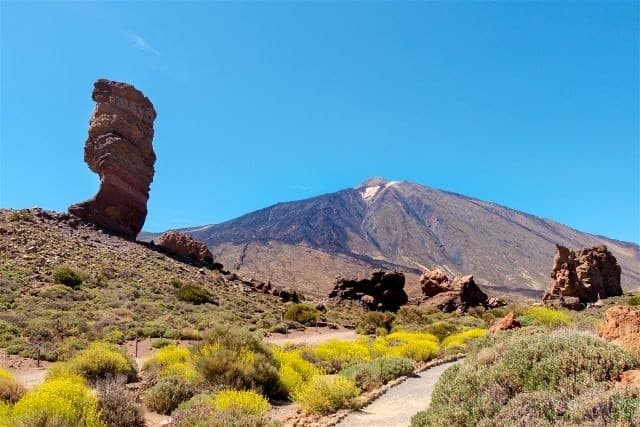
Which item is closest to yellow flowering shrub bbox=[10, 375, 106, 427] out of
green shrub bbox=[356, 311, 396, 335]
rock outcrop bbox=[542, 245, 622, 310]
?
green shrub bbox=[356, 311, 396, 335]

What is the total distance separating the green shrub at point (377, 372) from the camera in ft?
36.5

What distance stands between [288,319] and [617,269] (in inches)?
1299

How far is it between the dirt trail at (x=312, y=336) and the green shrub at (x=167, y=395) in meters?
12.9

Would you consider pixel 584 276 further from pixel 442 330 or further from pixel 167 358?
pixel 167 358

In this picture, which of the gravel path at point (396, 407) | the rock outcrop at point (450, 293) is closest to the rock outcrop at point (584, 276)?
the rock outcrop at point (450, 293)

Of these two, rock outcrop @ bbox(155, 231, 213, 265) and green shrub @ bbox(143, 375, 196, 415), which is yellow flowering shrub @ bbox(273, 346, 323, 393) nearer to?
green shrub @ bbox(143, 375, 196, 415)

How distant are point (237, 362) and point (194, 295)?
21.2 metres

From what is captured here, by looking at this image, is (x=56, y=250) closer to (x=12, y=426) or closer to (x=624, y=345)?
(x=12, y=426)

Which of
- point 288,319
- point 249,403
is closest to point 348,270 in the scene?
point 288,319

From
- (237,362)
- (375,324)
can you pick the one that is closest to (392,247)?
(375,324)

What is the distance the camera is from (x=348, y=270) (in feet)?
315

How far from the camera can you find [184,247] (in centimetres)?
4350

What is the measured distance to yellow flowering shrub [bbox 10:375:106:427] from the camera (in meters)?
6.00

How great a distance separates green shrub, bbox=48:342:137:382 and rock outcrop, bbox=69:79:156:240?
29452 millimetres
